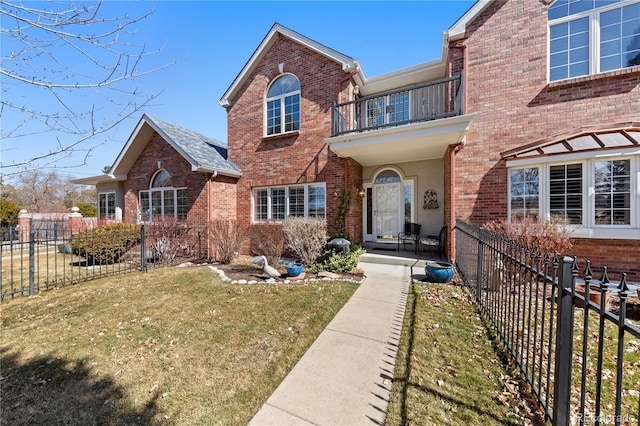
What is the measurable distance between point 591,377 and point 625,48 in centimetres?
862

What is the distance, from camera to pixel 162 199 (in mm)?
11562

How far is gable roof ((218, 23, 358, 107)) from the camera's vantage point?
28.9 feet

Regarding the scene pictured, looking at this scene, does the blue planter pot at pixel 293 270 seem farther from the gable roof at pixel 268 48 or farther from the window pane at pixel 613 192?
the window pane at pixel 613 192

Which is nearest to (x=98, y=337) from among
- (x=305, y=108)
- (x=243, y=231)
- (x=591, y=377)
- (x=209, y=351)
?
(x=209, y=351)

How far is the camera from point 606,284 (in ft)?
5.51

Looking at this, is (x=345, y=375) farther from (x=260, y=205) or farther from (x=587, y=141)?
(x=260, y=205)

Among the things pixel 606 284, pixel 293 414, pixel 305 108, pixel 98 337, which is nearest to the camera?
pixel 606 284

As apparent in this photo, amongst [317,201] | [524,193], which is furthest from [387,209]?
[524,193]

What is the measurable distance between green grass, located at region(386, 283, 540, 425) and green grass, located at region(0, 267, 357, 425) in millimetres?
1375

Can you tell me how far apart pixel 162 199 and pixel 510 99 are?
1381 centimetres

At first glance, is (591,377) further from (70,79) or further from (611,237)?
(70,79)

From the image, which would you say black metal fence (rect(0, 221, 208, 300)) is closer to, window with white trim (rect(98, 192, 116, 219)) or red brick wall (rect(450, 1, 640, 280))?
window with white trim (rect(98, 192, 116, 219))

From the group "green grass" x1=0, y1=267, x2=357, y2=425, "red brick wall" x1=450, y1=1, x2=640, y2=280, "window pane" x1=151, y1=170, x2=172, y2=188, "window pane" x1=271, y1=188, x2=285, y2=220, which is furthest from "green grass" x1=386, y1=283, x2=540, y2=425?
"window pane" x1=151, y1=170, x2=172, y2=188

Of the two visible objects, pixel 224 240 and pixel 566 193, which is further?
pixel 224 240
